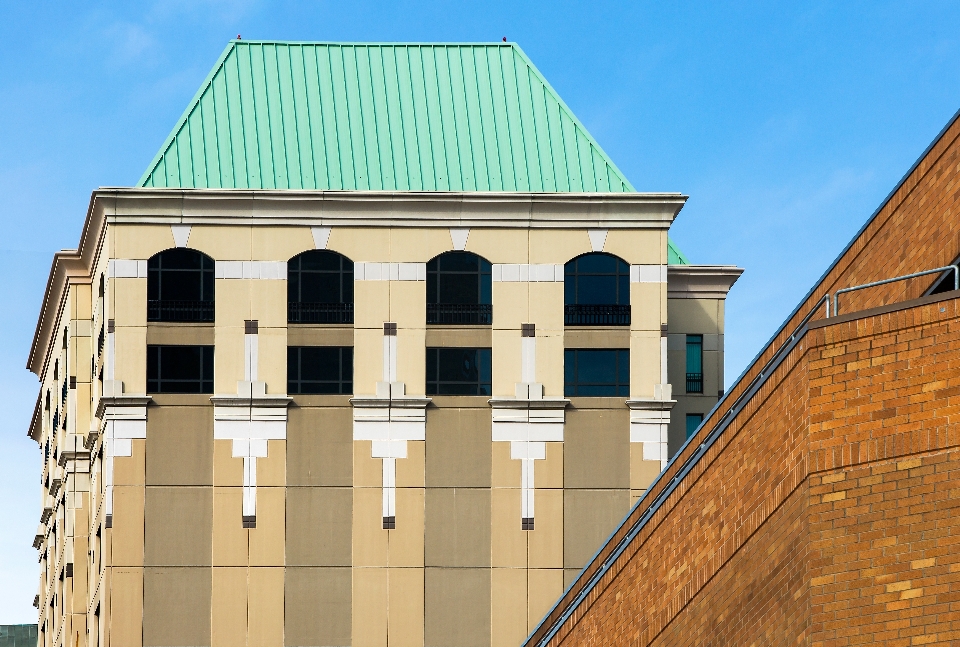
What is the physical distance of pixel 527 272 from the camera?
6662 cm

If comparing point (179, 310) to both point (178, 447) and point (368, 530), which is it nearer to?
point (178, 447)

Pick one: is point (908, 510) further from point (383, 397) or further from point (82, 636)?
point (82, 636)

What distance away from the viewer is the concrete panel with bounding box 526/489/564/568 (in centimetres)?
6450

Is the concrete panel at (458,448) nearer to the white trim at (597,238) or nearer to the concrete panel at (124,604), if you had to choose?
the white trim at (597,238)

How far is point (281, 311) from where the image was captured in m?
65.9

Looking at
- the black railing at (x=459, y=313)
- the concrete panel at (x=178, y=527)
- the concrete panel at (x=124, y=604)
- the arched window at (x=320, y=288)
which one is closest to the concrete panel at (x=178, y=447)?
the concrete panel at (x=178, y=527)

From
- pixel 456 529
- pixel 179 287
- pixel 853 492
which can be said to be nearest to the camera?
pixel 853 492

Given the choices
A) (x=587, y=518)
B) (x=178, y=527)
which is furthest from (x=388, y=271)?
(x=178, y=527)

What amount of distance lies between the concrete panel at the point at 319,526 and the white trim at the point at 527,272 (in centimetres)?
892

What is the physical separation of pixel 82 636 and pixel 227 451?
1123 centimetres

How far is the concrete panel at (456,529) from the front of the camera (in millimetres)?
64562

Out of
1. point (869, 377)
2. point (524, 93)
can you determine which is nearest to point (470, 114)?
point (524, 93)

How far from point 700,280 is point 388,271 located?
12228mm

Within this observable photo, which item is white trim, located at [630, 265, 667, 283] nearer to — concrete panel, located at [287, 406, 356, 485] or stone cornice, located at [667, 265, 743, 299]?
stone cornice, located at [667, 265, 743, 299]
